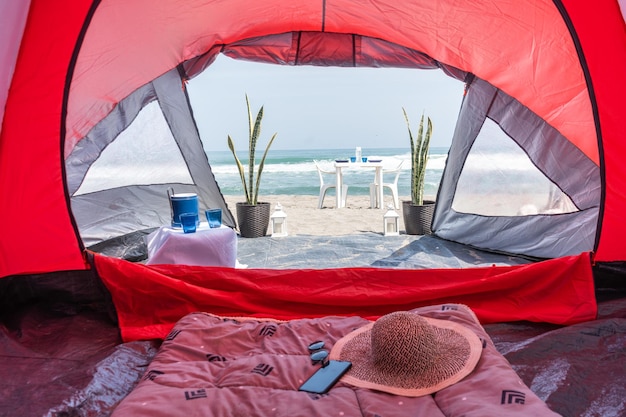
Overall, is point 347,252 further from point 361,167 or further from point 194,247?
point 361,167

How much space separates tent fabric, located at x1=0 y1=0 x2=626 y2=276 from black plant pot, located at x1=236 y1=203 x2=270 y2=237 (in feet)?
4.28

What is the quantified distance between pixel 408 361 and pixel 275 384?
0.37m

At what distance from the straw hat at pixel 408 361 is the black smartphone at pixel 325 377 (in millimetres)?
23

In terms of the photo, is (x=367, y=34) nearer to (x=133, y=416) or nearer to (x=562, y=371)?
(x=562, y=371)

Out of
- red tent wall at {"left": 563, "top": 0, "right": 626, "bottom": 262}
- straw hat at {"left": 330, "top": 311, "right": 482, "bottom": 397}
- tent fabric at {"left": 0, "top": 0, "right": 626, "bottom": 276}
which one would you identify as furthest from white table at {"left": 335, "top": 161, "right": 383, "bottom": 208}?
straw hat at {"left": 330, "top": 311, "right": 482, "bottom": 397}

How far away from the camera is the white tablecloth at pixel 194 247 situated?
256 centimetres

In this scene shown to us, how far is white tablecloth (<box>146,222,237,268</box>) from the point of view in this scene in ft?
8.41

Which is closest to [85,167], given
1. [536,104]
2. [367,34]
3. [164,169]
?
[164,169]

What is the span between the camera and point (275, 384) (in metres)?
1.42

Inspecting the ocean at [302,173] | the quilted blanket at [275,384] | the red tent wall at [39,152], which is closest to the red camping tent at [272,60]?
the red tent wall at [39,152]

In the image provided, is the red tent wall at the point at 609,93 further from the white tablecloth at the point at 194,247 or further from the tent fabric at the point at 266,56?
the white tablecloth at the point at 194,247

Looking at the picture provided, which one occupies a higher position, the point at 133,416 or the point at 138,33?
the point at 138,33

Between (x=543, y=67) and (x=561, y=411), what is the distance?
1934 mm

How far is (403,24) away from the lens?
3.24 metres
